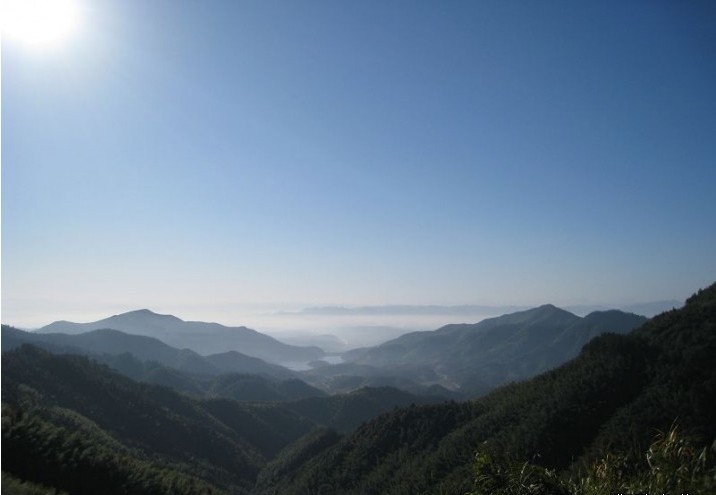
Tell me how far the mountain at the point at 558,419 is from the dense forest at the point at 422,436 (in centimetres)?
33

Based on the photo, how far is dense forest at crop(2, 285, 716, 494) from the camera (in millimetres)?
12570

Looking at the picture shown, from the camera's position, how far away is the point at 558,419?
264 ft

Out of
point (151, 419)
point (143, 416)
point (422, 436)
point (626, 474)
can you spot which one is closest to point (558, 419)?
point (422, 436)

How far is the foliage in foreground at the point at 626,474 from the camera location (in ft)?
32.5

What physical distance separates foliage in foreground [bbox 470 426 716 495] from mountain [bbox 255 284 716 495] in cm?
3620

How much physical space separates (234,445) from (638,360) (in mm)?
123850

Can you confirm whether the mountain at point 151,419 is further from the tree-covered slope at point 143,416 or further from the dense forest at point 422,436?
the dense forest at point 422,436

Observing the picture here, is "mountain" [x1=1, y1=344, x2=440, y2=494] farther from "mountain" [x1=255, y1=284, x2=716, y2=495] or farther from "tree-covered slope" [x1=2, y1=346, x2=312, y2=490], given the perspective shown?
"mountain" [x1=255, y1=284, x2=716, y2=495]

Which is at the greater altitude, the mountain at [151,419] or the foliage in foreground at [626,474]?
the foliage in foreground at [626,474]

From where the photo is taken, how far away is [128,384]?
6708 inches

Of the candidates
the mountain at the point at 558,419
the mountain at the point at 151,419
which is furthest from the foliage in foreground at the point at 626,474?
the mountain at the point at 151,419

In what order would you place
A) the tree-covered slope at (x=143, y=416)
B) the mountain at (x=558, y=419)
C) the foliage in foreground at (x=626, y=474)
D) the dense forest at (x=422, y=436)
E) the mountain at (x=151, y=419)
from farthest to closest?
the tree-covered slope at (x=143, y=416) < the mountain at (x=151, y=419) < the mountain at (x=558, y=419) < the dense forest at (x=422, y=436) < the foliage in foreground at (x=626, y=474)

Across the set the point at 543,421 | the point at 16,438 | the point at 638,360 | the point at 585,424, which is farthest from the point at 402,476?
the point at 16,438

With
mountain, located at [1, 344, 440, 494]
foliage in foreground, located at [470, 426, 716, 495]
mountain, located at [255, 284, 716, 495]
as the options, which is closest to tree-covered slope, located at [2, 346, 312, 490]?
mountain, located at [1, 344, 440, 494]
